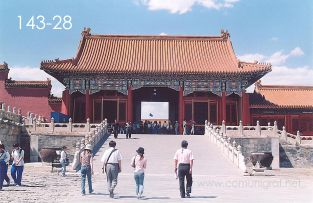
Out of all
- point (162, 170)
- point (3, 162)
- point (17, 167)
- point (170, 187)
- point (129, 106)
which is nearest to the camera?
point (3, 162)

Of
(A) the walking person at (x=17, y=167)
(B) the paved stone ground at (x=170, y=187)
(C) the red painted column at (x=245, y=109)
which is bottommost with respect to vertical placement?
(B) the paved stone ground at (x=170, y=187)

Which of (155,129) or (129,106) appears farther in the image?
(155,129)

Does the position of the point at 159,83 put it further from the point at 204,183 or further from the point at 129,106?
the point at 204,183

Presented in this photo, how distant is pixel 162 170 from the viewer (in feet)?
62.5

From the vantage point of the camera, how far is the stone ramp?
1119cm

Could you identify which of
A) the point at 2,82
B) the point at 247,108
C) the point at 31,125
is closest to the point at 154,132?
the point at 247,108

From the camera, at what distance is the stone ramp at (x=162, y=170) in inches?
440

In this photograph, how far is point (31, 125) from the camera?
92.9 ft

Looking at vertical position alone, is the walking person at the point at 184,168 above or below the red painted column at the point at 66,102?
below

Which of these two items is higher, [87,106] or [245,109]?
[87,106]

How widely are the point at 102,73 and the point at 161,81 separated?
13.4 ft

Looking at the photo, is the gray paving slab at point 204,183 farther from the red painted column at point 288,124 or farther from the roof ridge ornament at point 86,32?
the roof ridge ornament at point 86,32

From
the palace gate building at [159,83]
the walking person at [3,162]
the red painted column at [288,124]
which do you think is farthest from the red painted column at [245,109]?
the walking person at [3,162]

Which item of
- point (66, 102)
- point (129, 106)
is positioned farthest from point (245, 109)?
point (66, 102)
